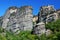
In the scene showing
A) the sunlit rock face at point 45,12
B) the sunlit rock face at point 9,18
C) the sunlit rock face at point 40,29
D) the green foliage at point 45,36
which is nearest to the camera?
the green foliage at point 45,36

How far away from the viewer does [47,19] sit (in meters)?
66.9

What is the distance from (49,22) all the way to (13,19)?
15981 millimetres

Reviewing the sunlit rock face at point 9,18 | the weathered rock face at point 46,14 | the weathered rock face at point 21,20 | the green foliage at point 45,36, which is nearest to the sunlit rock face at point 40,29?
the green foliage at point 45,36

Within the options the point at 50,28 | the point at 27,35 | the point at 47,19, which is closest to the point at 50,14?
the point at 47,19

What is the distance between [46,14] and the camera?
69.4 m

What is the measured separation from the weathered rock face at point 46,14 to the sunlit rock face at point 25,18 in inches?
155

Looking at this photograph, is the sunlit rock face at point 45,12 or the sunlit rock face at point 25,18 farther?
the sunlit rock face at point 25,18

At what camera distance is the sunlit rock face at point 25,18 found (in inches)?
2773

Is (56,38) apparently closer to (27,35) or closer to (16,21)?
(27,35)

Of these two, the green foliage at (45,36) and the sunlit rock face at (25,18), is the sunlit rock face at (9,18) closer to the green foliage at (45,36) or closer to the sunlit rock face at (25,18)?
the sunlit rock face at (25,18)

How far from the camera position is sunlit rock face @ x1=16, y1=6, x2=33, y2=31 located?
231ft

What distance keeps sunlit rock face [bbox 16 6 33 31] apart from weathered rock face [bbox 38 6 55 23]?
3950 mm

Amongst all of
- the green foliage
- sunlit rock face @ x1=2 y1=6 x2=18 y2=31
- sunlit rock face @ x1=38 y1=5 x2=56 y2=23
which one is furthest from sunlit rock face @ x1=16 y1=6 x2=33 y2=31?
the green foliage

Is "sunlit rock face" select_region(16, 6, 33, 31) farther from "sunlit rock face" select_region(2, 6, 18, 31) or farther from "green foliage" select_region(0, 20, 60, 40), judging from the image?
"green foliage" select_region(0, 20, 60, 40)
